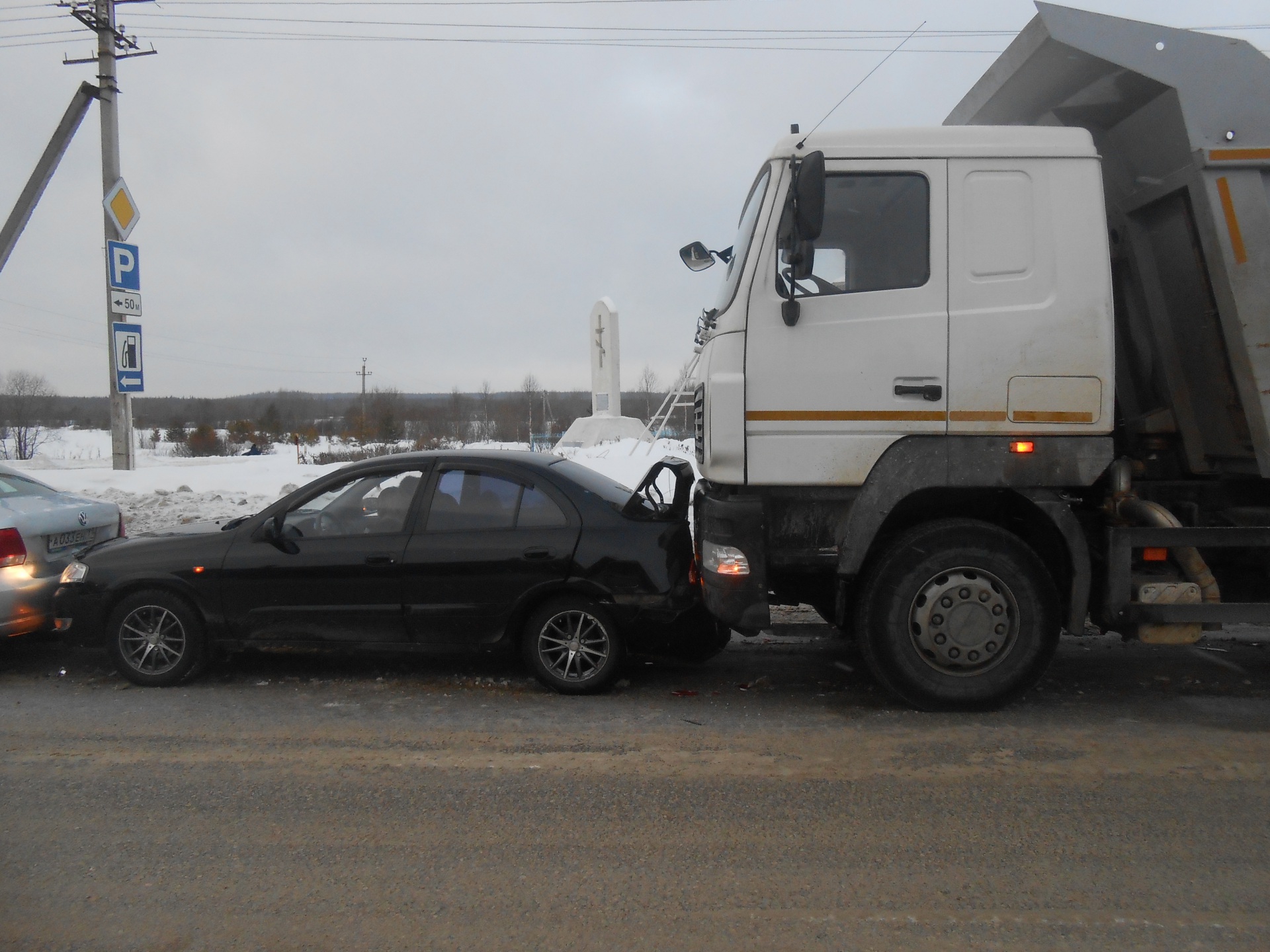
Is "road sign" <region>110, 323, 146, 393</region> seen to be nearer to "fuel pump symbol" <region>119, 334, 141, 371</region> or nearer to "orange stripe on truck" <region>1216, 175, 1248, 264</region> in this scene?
"fuel pump symbol" <region>119, 334, 141, 371</region>

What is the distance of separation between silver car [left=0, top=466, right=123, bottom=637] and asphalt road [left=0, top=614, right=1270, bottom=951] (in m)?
0.69

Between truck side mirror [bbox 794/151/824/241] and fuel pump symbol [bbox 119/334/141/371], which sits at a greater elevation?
fuel pump symbol [bbox 119/334/141/371]

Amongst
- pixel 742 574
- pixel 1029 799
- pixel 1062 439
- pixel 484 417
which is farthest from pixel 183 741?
pixel 484 417

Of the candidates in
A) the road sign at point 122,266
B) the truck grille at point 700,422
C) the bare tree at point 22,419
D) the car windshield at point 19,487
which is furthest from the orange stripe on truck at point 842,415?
the bare tree at point 22,419

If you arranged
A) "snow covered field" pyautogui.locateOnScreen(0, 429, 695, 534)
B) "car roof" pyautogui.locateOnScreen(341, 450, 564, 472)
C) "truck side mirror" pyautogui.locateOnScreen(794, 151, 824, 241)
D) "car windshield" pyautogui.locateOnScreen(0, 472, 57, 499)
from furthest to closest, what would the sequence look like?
1. "snow covered field" pyautogui.locateOnScreen(0, 429, 695, 534)
2. "car windshield" pyautogui.locateOnScreen(0, 472, 57, 499)
3. "car roof" pyautogui.locateOnScreen(341, 450, 564, 472)
4. "truck side mirror" pyautogui.locateOnScreen(794, 151, 824, 241)

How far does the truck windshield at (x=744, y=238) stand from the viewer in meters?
4.92

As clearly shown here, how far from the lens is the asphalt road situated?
2.93m

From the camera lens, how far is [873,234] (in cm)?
479

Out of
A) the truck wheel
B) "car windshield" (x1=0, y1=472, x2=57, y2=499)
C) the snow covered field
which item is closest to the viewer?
the truck wheel

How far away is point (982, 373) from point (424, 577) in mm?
3533

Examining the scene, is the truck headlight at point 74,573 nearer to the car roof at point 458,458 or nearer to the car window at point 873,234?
the car roof at point 458,458

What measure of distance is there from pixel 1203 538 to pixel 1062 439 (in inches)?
39.5

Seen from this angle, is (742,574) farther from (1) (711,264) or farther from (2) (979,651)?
(1) (711,264)

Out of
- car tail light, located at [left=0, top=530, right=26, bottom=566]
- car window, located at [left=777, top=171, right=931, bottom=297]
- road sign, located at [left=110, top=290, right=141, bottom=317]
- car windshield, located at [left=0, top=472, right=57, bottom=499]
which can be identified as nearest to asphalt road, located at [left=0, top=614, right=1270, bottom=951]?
car tail light, located at [left=0, top=530, right=26, bottom=566]
